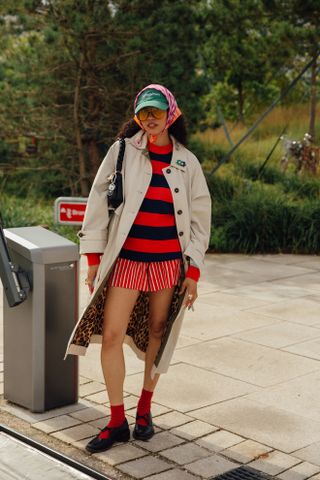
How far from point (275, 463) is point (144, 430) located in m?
0.75

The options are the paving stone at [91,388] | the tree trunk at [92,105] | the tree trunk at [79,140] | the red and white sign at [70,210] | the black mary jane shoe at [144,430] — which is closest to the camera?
the black mary jane shoe at [144,430]

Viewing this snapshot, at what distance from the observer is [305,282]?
29.8 ft

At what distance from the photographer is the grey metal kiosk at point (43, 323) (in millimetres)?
4961

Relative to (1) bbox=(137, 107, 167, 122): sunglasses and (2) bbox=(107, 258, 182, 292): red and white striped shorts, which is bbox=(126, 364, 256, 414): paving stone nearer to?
(2) bbox=(107, 258, 182, 292): red and white striped shorts

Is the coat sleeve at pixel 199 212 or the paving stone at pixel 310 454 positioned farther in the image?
the coat sleeve at pixel 199 212

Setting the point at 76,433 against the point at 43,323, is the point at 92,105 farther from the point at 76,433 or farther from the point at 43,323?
the point at 76,433

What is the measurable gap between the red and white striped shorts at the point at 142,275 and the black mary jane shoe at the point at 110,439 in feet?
2.50

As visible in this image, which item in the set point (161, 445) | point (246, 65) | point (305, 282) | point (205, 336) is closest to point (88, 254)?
point (161, 445)

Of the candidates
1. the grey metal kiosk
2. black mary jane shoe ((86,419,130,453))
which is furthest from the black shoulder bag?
black mary jane shoe ((86,419,130,453))

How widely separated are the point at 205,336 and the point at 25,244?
235 cm

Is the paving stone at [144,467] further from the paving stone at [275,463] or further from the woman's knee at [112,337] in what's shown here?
the woman's knee at [112,337]

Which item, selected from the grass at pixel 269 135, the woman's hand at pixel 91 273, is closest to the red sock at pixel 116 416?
the woman's hand at pixel 91 273

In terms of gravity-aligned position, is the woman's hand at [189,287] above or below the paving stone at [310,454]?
above

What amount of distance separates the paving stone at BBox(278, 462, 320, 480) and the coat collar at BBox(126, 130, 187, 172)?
5.38ft
